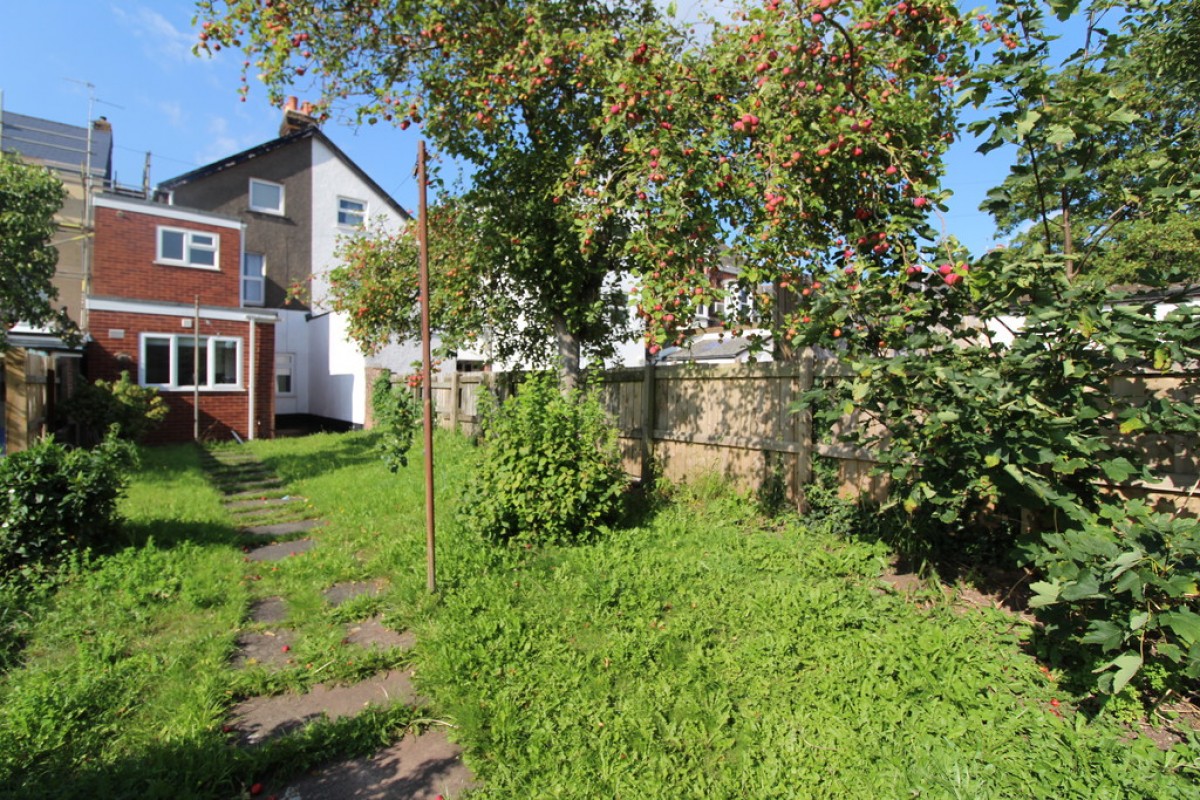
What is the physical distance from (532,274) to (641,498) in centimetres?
300

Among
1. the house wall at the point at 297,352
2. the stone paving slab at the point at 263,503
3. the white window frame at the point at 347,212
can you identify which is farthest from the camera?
the white window frame at the point at 347,212

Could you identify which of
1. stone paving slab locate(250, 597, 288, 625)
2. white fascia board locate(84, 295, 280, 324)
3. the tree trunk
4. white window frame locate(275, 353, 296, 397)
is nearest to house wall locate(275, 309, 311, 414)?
white window frame locate(275, 353, 296, 397)

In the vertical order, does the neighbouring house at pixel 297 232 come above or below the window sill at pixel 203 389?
above

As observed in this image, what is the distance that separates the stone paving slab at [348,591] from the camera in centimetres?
468

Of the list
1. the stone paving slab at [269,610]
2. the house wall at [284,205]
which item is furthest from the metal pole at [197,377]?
the stone paving slab at [269,610]

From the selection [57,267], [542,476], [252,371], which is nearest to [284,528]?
[542,476]

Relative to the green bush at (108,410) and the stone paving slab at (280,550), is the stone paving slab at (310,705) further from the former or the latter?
the green bush at (108,410)

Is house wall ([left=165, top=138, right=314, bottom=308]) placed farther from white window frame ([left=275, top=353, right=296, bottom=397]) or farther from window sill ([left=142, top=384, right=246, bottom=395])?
window sill ([left=142, top=384, right=246, bottom=395])

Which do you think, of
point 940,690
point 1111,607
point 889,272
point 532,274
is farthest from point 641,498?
point 1111,607

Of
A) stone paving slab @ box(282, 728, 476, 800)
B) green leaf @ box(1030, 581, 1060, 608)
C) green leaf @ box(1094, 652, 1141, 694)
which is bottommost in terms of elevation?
stone paving slab @ box(282, 728, 476, 800)

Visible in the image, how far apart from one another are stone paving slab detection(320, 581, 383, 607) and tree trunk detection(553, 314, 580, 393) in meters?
3.50

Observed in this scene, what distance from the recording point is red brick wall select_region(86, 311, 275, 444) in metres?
13.1

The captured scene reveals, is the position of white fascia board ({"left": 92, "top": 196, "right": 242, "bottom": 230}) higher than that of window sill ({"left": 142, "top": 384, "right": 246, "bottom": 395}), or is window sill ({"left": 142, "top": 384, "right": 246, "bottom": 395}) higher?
white fascia board ({"left": 92, "top": 196, "right": 242, "bottom": 230})

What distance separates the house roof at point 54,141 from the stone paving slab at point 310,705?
74.0 ft
